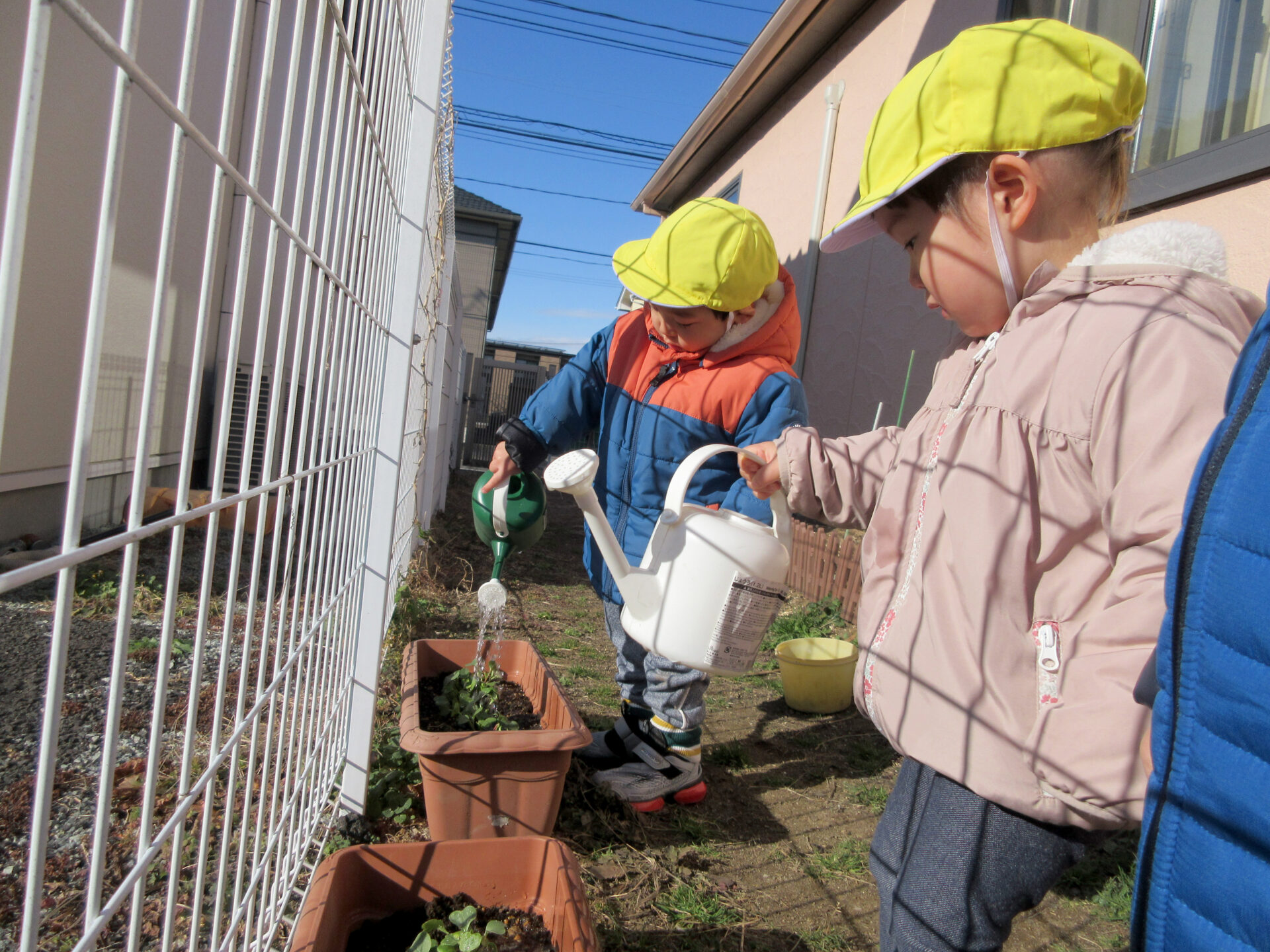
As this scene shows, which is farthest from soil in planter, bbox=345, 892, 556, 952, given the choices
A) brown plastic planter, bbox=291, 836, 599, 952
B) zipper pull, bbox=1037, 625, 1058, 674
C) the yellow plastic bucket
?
the yellow plastic bucket

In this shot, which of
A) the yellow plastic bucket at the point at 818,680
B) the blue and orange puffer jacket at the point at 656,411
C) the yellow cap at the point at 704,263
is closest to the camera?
the yellow cap at the point at 704,263

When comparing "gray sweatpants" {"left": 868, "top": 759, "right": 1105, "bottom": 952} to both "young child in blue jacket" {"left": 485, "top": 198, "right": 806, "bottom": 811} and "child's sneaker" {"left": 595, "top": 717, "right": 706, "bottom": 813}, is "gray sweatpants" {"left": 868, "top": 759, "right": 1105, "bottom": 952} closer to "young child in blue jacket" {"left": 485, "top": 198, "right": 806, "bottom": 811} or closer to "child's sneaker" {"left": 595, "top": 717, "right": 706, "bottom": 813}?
"young child in blue jacket" {"left": 485, "top": 198, "right": 806, "bottom": 811}

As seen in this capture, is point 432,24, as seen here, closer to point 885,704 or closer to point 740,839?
point 885,704

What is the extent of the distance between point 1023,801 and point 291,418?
103 centimetres

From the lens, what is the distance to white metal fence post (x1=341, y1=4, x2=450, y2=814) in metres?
1.84

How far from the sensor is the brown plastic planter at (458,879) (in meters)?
1.45

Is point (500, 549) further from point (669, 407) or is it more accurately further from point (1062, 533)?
point (1062, 533)

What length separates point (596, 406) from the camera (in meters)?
2.67

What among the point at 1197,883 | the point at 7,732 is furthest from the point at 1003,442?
the point at 7,732

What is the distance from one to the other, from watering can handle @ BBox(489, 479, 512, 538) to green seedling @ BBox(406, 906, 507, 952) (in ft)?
3.43

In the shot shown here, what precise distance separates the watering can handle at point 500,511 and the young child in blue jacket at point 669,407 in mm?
61

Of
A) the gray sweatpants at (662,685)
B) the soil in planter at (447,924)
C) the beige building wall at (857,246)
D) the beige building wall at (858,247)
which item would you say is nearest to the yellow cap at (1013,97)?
the soil in planter at (447,924)

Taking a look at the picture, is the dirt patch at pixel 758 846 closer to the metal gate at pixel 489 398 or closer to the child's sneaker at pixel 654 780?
the child's sneaker at pixel 654 780

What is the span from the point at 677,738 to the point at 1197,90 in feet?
9.05
